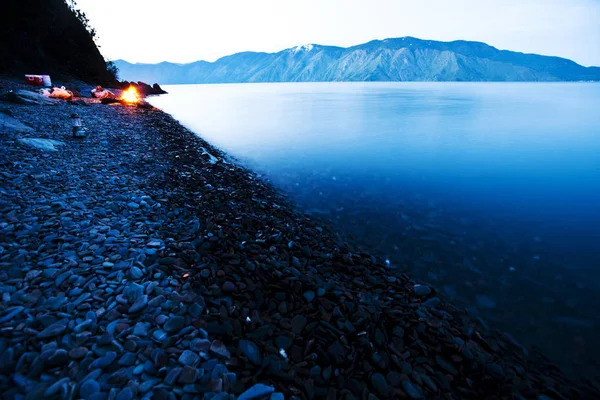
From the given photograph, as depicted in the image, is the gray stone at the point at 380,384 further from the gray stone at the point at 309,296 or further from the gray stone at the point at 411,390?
the gray stone at the point at 309,296

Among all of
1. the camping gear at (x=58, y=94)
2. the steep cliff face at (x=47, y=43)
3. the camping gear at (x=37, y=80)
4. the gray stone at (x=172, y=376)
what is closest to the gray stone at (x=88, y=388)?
the gray stone at (x=172, y=376)

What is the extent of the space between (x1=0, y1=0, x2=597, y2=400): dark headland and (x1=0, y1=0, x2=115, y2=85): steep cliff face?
4929 cm

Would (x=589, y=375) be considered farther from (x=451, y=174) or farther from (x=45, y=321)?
(x=451, y=174)

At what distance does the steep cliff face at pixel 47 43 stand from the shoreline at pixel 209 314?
162 ft

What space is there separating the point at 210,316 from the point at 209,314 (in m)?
→ 0.06

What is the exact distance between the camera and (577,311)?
755cm

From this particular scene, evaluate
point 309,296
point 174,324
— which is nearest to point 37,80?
point 174,324

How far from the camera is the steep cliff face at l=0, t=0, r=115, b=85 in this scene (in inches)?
1665

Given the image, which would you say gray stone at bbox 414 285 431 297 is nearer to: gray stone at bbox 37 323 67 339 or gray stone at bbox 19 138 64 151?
gray stone at bbox 37 323 67 339

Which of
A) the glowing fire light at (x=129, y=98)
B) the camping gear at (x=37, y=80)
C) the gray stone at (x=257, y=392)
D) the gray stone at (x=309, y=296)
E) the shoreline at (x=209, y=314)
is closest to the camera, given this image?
the gray stone at (x=257, y=392)

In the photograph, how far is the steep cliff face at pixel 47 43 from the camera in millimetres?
42281

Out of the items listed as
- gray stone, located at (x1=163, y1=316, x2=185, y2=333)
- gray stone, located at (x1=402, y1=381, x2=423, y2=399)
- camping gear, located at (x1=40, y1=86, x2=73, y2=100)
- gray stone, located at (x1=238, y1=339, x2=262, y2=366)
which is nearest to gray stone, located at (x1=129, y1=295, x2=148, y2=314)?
gray stone, located at (x1=163, y1=316, x2=185, y2=333)

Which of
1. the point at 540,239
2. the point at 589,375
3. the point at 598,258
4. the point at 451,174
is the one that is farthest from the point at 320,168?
the point at 589,375

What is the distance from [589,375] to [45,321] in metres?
9.78
